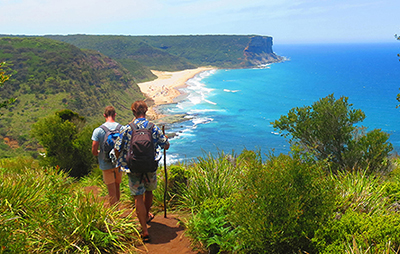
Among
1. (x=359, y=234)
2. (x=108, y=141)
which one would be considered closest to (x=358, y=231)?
(x=359, y=234)

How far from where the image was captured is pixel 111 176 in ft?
18.6

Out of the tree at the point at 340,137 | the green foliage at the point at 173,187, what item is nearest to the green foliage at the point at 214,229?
the green foliage at the point at 173,187

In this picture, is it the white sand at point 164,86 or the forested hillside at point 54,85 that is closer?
the forested hillside at point 54,85

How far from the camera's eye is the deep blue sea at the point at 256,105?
53250 millimetres

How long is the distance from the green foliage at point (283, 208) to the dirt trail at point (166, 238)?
3.59 feet

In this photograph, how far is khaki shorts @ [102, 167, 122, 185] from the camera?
562 cm

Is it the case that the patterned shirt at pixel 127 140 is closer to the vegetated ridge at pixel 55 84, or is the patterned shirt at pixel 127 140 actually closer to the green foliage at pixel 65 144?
the green foliage at pixel 65 144

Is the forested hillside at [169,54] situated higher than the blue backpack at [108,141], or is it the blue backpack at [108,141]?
the forested hillside at [169,54]

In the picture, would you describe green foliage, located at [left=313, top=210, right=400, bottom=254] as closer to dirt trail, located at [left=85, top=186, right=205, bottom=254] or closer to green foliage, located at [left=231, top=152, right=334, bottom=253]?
green foliage, located at [left=231, top=152, right=334, bottom=253]

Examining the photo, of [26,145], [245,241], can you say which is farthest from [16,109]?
[245,241]

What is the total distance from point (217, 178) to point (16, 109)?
58.3 m

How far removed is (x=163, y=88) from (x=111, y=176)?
317 ft

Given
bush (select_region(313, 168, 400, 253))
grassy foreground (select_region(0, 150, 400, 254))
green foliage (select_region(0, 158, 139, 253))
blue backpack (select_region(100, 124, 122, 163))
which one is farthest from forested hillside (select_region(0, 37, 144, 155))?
bush (select_region(313, 168, 400, 253))

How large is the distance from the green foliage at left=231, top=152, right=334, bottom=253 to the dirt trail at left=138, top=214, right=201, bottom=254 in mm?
1095
